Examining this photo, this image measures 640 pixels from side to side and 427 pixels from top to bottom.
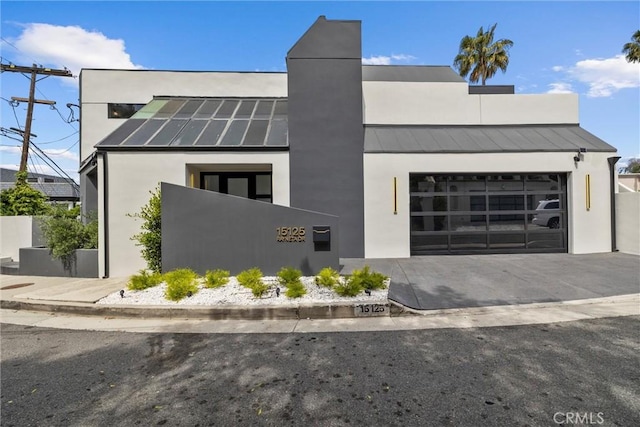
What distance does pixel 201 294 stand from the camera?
6.32m

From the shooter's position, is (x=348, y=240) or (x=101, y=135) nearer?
(x=348, y=240)

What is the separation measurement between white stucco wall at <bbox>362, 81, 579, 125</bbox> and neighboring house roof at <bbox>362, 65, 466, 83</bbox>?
3076 millimetres

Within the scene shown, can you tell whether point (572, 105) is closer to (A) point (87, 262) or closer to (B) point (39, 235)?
(A) point (87, 262)

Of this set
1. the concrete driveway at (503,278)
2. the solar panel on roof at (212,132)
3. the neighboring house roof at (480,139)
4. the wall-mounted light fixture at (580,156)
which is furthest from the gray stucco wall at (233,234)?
the wall-mounted light fixture at (580,156)

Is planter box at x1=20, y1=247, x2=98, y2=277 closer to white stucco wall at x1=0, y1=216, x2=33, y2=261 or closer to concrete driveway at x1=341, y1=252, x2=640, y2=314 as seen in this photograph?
white stucco wall at x1=0, y1=216, x2=33, y2=261

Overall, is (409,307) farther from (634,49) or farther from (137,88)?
(634,49)

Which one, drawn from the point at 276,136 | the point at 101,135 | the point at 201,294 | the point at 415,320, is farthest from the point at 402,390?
the point at 101,135

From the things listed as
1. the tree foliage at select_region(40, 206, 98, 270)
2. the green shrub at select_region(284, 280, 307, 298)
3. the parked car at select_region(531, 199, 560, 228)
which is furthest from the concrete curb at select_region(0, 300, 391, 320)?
the parked car at select_region(531, 199, 560, 228)

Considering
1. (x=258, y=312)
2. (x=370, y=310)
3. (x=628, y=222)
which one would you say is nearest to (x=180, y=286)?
(x=258, y=312)

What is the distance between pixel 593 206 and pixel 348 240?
8542 mm

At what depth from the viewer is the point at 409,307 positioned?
18.5 feet

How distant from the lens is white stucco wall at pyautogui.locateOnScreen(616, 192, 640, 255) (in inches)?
396

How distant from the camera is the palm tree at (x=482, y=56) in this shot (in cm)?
2583

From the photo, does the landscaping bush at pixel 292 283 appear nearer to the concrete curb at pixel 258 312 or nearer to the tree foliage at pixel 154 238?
the concrete curb at pixel 258 312
